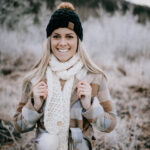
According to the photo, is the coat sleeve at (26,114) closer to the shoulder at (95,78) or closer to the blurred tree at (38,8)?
the shoulder at (95,78)

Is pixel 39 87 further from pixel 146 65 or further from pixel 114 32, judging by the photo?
pixel 114 32

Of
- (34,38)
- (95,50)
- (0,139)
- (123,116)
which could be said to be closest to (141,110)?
(123,116)

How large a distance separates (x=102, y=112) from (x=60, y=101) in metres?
0.32

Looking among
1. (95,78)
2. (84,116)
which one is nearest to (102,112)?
(84,116)

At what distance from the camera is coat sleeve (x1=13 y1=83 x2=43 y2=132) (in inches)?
62.5

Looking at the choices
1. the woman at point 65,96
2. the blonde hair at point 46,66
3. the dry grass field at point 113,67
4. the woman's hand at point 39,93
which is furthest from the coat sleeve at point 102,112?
the dry grass field at point 113,67

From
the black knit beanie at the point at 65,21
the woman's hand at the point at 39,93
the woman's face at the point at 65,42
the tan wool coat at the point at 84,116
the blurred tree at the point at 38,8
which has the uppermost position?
the blurred tree at the point at 38,8

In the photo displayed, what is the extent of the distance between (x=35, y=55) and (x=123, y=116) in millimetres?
2470

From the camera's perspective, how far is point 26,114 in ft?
5.21

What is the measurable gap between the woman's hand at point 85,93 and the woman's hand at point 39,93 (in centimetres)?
25

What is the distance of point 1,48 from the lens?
4957 mm

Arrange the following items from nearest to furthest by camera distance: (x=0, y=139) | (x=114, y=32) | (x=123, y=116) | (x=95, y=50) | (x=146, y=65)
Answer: (x=0, y=139) → (x=123, y=116) → (x=146, y=65) → (x=95, y=50) → (x=114, y=32)

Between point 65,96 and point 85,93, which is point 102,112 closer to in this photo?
point 85,93

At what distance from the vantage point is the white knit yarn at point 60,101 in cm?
163
